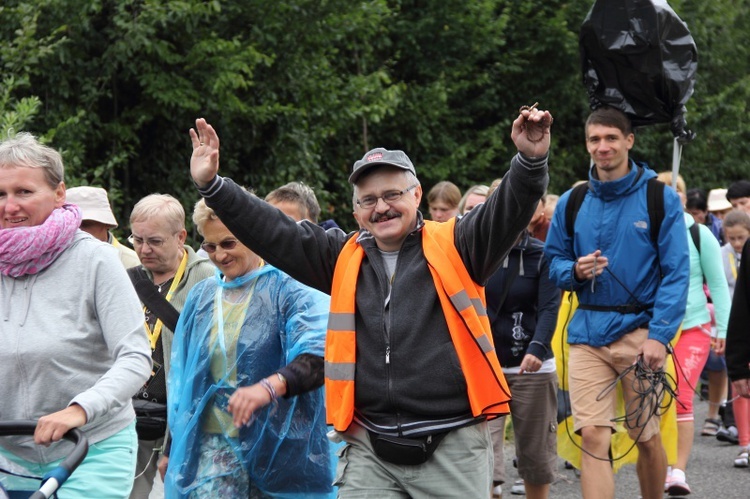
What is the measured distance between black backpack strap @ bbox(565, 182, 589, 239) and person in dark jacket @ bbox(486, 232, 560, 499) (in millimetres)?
490

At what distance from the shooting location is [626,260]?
6.81 m

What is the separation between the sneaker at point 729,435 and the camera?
11.0 m

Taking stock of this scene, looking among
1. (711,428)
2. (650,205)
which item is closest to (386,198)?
(650,205)

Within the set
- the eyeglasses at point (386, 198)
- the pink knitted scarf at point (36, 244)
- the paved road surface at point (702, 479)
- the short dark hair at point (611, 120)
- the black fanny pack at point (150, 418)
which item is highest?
the short dark hair at point (611, 120)

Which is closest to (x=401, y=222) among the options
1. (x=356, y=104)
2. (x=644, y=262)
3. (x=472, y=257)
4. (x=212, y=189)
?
(x=472, y=257)

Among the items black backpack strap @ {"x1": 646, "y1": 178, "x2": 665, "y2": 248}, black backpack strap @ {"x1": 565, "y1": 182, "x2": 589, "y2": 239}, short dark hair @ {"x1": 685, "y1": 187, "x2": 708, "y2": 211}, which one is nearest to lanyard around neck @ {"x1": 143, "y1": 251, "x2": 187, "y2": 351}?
black backpack strap @ {"x1": 565, "y1": 182, "x2": 589, "y2": 239}

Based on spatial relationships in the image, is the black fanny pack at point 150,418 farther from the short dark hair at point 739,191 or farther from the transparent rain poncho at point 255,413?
the short dark hair at point 739,191

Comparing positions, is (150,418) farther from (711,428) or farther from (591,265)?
(711,428)

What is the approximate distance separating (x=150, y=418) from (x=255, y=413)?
133cm

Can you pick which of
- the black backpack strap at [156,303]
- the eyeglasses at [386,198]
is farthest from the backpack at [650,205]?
the eyeglasses at [386,198]

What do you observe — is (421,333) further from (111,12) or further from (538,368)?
(111,12)

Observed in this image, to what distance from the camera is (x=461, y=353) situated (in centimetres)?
443

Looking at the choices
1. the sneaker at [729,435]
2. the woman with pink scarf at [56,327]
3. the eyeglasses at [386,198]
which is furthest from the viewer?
the sneaker at [729,435]

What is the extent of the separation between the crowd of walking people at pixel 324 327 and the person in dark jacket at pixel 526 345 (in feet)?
0.27
